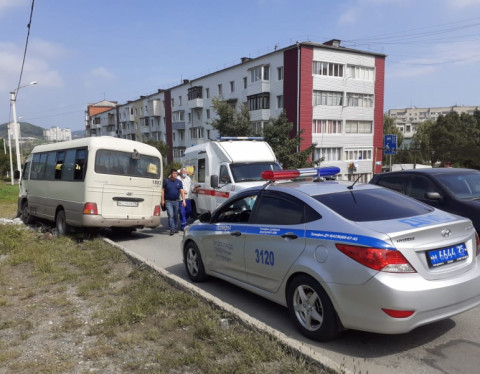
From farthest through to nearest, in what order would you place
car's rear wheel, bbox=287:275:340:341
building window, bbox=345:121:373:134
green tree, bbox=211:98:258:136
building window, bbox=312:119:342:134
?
building window, bbox=345:121:373:134 → building window, bbox=312:119:342:134 → green tree, bbox=211:98:258:136 → car's rear wheel, bbox=287:275:340:341

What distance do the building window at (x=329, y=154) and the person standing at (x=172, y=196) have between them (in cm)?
3508

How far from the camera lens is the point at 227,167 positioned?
36.0 ft

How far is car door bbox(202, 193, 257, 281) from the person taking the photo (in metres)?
5.11

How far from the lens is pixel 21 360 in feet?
12.5

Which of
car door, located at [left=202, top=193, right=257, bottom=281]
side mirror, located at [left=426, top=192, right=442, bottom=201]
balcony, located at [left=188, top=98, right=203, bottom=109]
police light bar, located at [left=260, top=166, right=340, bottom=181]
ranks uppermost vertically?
balcony, located at [left=188, top=98, right=203, bottom=109]

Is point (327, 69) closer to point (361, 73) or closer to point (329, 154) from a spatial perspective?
point (361, 73)

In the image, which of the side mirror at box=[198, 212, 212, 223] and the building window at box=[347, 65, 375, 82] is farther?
the building window at box=[347, 65, 375, 82]

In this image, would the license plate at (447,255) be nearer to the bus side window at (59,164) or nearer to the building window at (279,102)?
the bus side window at (59,164)

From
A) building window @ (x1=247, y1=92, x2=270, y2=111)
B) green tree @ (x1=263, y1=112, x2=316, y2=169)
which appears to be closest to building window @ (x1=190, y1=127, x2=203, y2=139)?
building window @ (x1=247, y1=92, x2=270, y2=111)

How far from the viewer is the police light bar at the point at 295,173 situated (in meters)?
5.05

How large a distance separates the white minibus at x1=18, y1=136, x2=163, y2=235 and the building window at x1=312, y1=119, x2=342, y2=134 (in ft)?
113

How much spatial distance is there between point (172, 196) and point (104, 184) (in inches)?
74.7

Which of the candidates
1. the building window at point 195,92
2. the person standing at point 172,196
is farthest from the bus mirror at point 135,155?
the building window at point 195,92

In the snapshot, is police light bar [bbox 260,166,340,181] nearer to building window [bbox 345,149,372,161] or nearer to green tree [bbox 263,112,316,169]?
green tree [bbox 263,112,316,169]
